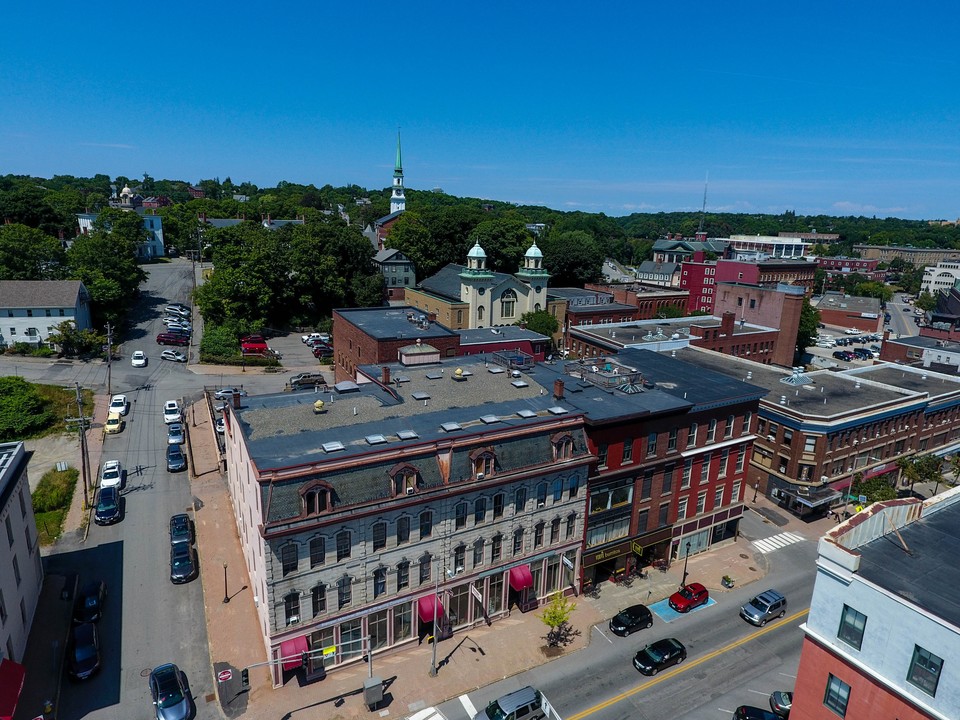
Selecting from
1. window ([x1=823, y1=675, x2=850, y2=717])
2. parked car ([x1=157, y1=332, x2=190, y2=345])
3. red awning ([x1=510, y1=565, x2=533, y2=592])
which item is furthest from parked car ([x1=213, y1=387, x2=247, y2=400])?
window ([x1=823, y1=675, x2=850, y2=717])

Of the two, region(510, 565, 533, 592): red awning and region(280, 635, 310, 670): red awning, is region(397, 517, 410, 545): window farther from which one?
region(510, 565, 533, 592): red awning

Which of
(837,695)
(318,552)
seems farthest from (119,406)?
(837,695)

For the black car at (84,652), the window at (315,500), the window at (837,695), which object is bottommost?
the black car at (84,652)

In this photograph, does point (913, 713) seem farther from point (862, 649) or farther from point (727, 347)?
point (727, 347)

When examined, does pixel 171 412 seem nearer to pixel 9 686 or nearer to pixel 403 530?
pixel 9 686

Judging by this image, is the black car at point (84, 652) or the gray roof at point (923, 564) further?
the black car at point (84, 652)

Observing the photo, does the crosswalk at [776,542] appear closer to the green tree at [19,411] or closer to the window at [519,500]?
the window at [519,500]

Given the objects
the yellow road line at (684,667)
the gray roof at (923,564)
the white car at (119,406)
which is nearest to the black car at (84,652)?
the yellow road line at (684,667)

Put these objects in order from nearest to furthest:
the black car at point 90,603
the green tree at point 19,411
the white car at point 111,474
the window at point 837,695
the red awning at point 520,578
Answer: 1. the window at point 837,695
2. the black car at point 90,603
3. the red awning at point 520,578
4. the white car at point 111,474
5. the green tree at point 19,411
